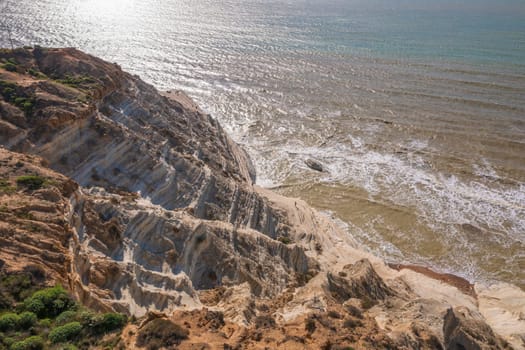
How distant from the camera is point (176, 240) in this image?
22062 mm

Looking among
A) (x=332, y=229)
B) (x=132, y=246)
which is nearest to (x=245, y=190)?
(x=332, y=229)

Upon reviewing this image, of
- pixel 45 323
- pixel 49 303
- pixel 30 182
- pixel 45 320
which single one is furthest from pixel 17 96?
pixel 45 323

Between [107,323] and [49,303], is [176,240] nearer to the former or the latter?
[107,323]

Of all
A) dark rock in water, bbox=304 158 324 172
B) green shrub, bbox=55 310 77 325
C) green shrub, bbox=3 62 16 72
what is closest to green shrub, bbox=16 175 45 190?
green shrub, bbox=55 310 77 325

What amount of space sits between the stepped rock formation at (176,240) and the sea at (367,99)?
5.21 meters

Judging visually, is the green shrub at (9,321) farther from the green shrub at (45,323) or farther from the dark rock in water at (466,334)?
the dark rock in water at (466,334)

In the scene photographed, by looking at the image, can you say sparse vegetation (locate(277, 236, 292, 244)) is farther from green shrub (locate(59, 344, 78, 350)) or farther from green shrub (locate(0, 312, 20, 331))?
green shrub (locate(0, 312, 20, 331))

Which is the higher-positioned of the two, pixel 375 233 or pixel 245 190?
pixel 245 190

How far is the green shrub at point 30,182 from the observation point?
17.9 metres

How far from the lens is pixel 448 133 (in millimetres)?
50906

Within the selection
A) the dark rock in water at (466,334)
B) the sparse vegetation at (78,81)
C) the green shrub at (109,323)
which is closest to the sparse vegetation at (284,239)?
the dark rock in water at (466,334)

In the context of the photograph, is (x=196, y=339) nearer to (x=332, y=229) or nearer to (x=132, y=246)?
(x=132, y=246)

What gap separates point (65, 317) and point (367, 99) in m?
55.8

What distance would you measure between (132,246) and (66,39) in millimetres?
72796
